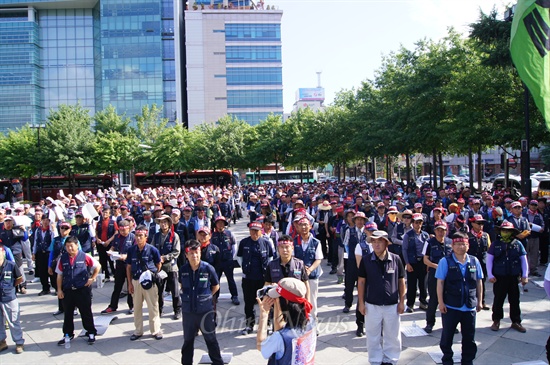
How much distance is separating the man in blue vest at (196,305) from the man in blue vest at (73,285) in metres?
2.04

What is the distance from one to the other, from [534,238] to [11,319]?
11.4 meters

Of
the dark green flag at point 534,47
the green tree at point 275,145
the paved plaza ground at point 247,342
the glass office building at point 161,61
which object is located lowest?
the paved plaza ground at point 247,342

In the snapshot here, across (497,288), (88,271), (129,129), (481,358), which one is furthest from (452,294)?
(129,129)

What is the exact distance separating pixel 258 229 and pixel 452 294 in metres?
3.30

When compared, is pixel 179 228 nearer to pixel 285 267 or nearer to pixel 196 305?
pixel 196 305

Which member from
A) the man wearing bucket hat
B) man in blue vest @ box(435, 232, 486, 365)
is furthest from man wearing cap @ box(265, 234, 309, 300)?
the man wearing bucket hat

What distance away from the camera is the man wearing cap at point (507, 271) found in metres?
6.88

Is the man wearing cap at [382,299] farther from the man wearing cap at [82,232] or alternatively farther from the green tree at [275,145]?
the green tree at [275,145]

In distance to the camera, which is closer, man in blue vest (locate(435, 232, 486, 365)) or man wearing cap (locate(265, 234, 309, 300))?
man in blue vest (locate(435, 232, 486, 365))

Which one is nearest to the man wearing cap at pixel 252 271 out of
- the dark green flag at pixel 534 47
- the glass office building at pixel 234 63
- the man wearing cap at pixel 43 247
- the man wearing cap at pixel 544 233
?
the dark green flag at pixel 534 47

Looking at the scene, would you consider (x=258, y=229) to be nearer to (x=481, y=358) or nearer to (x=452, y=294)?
(x=452, y=294)

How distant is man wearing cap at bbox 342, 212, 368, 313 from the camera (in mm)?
7906

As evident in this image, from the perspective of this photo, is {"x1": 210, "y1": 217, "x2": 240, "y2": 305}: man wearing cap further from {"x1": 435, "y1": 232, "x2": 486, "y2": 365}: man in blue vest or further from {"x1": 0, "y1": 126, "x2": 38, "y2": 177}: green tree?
{"x1": 0, "y1": 126, "x2": 38, "y2": 177}: green tree

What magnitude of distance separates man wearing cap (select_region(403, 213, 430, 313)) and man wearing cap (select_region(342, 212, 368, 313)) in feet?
2.69
